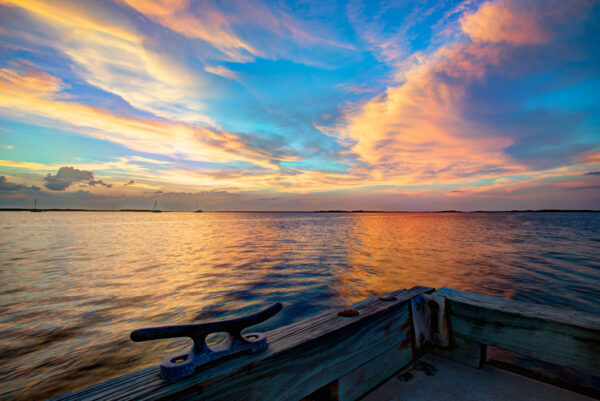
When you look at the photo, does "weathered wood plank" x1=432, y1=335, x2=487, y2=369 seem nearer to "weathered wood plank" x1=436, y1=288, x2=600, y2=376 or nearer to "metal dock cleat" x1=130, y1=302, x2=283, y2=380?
"weathered wood plank" x1=436, y1=288, x2=600, y2=376

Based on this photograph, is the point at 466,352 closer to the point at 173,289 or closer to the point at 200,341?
the point at 200,341

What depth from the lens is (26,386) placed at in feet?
12.9

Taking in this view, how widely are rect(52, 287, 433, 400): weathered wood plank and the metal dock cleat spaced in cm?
4

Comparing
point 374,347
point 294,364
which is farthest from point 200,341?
point 374,347

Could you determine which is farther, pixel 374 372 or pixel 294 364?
pixel 374 372

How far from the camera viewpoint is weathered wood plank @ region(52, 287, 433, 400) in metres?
1.16

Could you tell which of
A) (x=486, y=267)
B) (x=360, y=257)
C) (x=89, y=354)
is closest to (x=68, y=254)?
(x=89, y=354)

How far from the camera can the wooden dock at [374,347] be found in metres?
1.25

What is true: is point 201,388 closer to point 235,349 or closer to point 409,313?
point 235,349

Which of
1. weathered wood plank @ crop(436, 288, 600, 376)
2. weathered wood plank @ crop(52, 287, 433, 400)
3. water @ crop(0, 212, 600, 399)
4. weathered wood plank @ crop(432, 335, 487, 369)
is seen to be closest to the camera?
weathered wood plank @ crop(52, 287, 433, 400)

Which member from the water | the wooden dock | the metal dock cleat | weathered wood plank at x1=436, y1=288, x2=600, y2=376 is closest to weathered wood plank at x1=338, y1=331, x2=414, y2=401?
the wooden dock

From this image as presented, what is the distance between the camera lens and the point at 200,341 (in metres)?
1.30

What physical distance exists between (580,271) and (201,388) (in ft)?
52.6

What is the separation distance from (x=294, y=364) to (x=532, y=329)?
199cm
